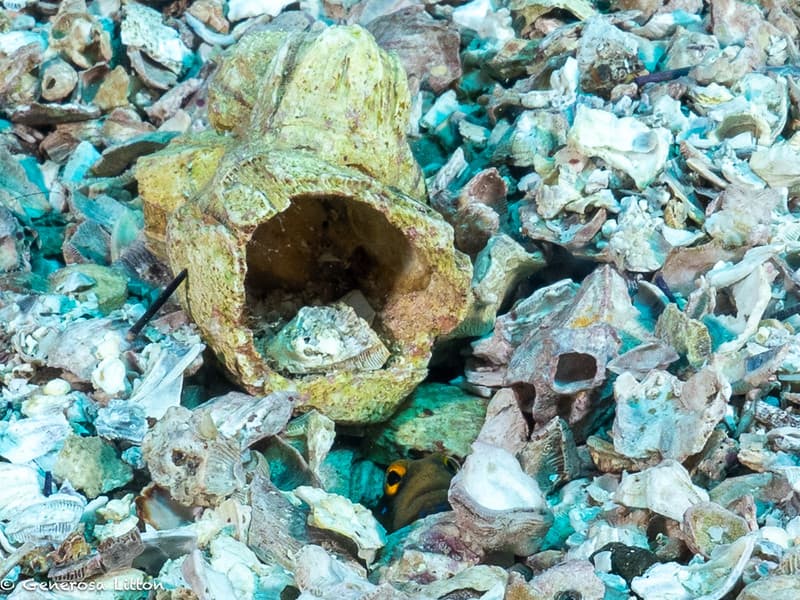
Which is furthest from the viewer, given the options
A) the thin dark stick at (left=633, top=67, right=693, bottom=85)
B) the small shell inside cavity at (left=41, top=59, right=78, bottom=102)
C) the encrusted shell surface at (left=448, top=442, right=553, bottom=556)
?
the small shell inside cavity at (left=41, top=59, right=78, bottom=102)

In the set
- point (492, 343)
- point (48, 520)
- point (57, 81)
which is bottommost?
point (492, 343)

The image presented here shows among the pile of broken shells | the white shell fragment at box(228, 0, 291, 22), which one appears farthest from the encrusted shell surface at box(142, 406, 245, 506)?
the white shell fragment at box(228, 0, 291, 22)

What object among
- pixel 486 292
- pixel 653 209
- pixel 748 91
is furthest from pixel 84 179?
pixel 748 91

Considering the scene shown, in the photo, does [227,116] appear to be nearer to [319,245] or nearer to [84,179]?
[319,245]

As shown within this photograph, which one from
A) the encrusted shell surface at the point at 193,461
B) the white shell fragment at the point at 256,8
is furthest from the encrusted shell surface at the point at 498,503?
the white shell fragment at the point at 256,8

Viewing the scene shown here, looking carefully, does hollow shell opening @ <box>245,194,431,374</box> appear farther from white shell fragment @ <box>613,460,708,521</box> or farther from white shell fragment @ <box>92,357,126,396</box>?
white shell fragment @ <box>613,460,708,521</box>

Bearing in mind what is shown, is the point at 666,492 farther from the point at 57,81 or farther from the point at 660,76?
the point at 57,81

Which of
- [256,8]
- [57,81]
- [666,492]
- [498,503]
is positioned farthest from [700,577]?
[256,8]
